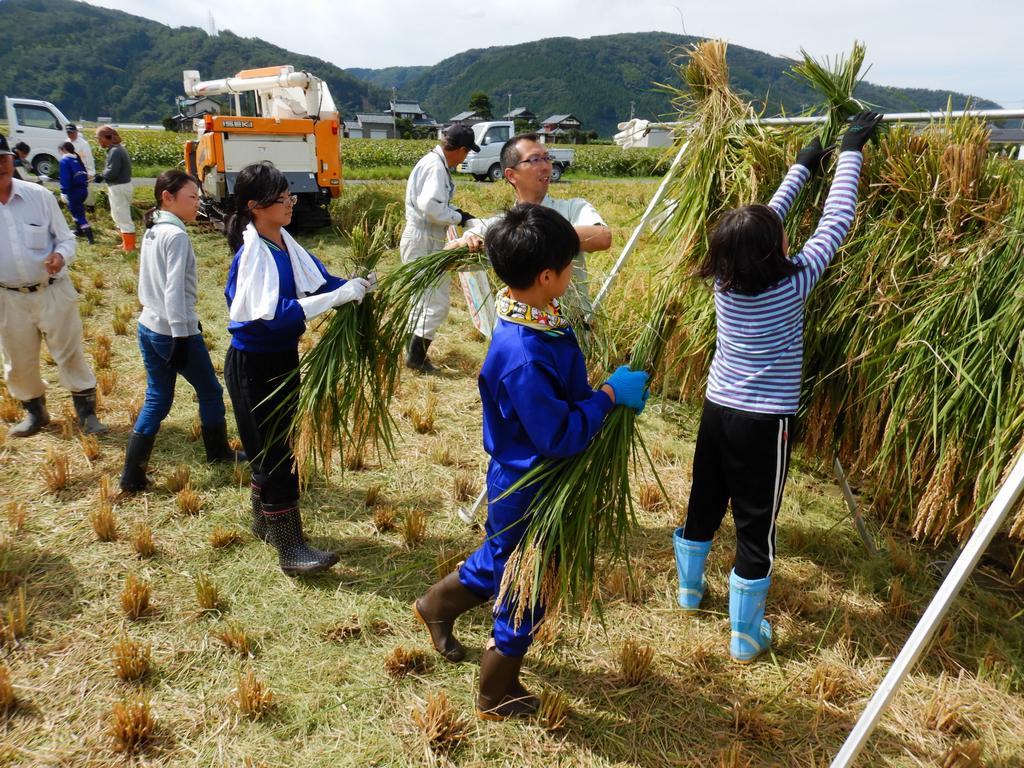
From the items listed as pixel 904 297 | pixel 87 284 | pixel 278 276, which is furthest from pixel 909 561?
pixel 87 284

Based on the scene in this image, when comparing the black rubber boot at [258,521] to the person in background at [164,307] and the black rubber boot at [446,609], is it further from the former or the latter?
the black rubber boot at [446,609]

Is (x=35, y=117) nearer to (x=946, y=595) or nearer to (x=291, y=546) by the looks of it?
(x=291, y=546)

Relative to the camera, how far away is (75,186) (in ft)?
31.1

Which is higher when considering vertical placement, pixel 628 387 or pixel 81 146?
pixel 81 146

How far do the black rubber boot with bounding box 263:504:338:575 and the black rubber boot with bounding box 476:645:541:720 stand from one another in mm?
1042

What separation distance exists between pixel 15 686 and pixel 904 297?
351 centimetres

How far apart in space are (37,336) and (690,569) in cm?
419

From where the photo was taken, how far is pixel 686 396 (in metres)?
3.46

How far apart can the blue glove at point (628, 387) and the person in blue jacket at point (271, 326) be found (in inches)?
47.7

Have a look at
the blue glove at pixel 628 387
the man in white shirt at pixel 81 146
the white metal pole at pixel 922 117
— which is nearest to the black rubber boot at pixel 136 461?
the blue glove at pixel 628 387

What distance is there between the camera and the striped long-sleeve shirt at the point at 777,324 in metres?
2.21

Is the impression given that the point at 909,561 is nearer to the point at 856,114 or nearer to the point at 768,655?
the point at 768,655

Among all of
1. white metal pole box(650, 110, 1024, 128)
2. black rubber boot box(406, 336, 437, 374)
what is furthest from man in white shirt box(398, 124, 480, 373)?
white metal pole box(650, 110, 1024, 128)

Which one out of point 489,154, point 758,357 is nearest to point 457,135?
point 758,357
